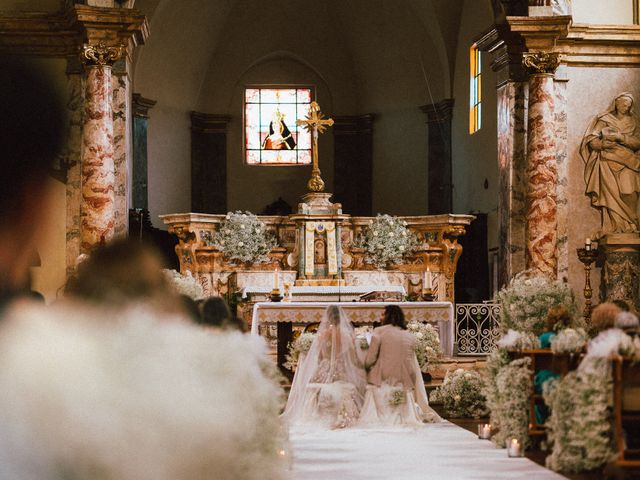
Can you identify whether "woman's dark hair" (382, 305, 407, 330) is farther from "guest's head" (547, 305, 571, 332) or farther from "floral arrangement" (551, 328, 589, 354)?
"floral arrangement" (551, 328, 589, 354)

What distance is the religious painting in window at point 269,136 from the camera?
27719mm

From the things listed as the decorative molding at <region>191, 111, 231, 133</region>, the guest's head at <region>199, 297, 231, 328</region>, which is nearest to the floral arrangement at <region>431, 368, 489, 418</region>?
the guest's head at <region>199, 297, 231, 328</region>

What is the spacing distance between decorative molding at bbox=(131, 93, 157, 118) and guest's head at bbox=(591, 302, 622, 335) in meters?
17.0

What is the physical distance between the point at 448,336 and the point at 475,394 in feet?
17.0

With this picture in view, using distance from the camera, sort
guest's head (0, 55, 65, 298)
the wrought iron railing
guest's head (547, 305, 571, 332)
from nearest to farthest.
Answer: guest's head (0, 55, 65, 298) < guest's head (547, 305, 571, 332) < the wrought iron railing

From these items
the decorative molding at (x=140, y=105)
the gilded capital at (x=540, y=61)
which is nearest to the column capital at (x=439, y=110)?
the decorative molding at (x=140, y=105)

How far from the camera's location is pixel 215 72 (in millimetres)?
27219

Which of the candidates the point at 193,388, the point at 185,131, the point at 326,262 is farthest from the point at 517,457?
the point at 185,131

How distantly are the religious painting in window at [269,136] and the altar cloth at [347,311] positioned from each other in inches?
518

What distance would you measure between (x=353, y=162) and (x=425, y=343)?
12811 millimetres

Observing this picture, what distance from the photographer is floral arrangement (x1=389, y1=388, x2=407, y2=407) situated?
11047mm

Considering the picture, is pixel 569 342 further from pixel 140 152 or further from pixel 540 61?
pixel 140 152

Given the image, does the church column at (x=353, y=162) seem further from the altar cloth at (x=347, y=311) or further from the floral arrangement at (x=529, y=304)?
the floral arrangement at (x=529, y=304)

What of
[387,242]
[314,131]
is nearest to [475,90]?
[314,131]
